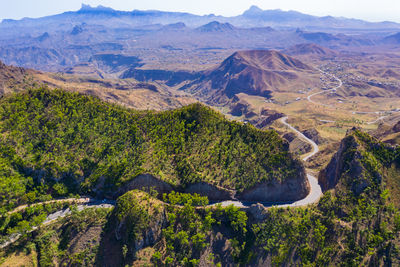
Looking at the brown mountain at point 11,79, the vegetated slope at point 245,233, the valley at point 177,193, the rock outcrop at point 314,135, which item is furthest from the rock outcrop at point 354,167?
the brown mountain at point 11,79

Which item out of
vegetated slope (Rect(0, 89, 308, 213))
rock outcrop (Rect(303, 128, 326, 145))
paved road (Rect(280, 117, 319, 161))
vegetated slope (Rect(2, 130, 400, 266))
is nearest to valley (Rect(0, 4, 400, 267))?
vegetated slope (Rect(2, 130, 400, 266))

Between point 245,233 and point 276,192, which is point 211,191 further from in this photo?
point 276,192

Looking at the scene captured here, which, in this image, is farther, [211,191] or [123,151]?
[123,151]

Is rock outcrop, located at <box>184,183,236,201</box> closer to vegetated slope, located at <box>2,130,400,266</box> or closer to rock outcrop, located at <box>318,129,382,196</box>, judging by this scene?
vegetated slope, located at <box>2,130,400,266</box>

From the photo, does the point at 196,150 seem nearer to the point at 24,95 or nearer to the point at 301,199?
the point at 301,199

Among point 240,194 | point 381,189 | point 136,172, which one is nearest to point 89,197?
point 136,172

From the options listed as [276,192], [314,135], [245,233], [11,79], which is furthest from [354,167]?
[11,79]
